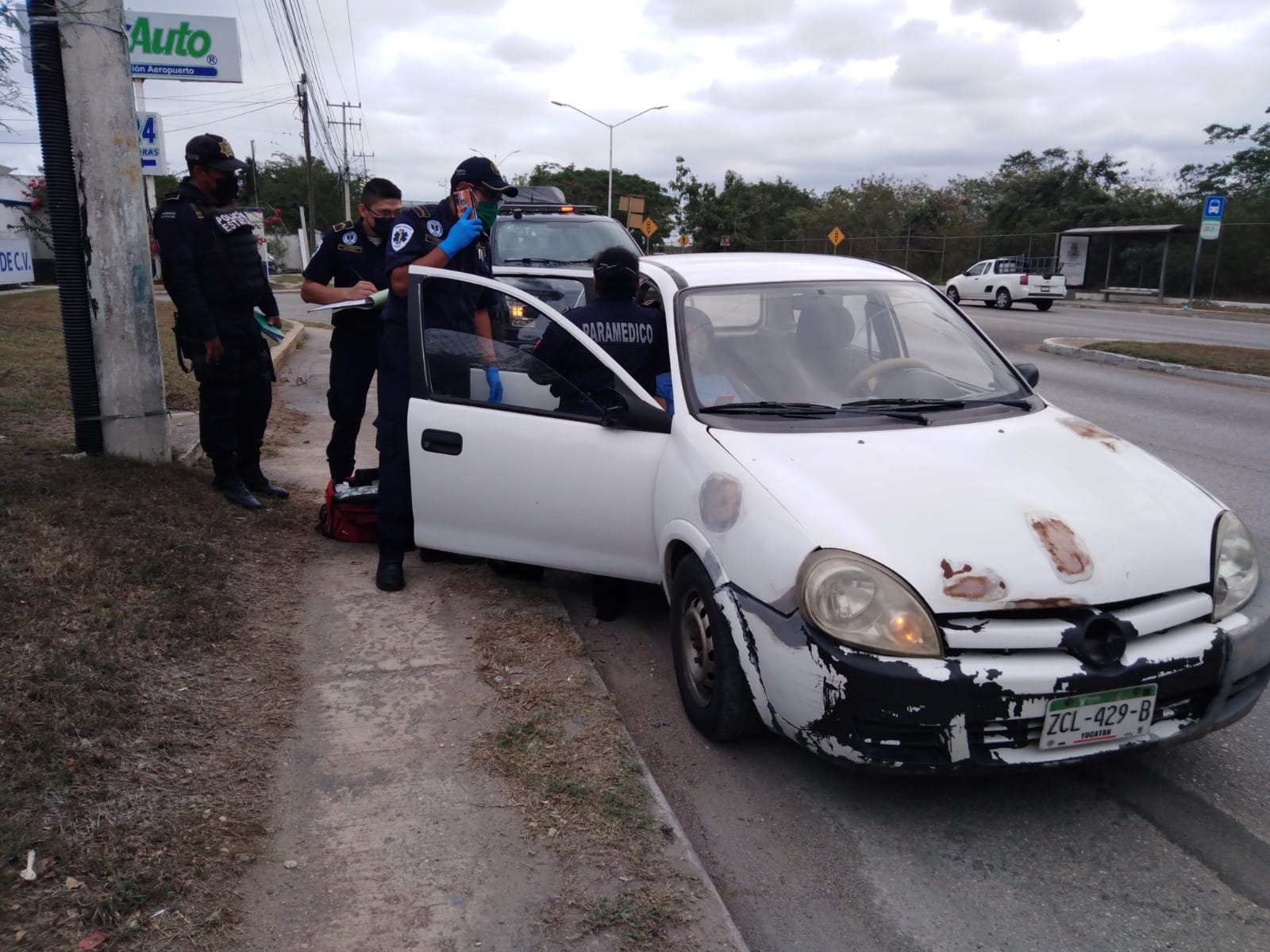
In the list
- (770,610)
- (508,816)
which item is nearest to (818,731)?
(770,610)

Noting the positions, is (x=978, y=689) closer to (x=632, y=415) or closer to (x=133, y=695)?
(x=632, y=415)

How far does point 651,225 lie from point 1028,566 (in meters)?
33.4

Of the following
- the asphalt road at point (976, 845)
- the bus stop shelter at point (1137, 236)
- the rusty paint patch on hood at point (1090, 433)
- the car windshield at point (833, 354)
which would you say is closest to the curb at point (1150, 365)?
the car windshield at point (833, 354)

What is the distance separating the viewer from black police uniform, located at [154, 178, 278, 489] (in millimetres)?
5262

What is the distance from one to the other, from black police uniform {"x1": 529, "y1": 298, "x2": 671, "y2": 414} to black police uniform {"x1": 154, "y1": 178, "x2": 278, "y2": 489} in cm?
220

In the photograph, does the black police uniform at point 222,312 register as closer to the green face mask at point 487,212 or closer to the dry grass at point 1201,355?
the green face mask at point 487,212

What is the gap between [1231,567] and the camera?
305 cm

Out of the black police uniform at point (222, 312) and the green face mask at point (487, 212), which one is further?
the black police uniform at point (222, 312)

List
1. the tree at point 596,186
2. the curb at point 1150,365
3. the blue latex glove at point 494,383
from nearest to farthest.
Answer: the blue latex glove at point 494,383 → the curb at point 1150,365 → the tree at point 596,186

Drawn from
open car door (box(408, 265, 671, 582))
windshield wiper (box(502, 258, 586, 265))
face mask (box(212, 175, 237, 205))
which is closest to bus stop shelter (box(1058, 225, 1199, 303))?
windshield wiper (box(502, 258, 586, 265))

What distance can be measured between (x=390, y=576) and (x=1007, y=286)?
26942 millimetres

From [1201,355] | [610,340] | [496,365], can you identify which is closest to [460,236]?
[496,365]

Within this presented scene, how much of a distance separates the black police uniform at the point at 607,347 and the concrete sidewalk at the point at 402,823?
1179 millimetres

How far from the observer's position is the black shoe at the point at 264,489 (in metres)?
6.04
